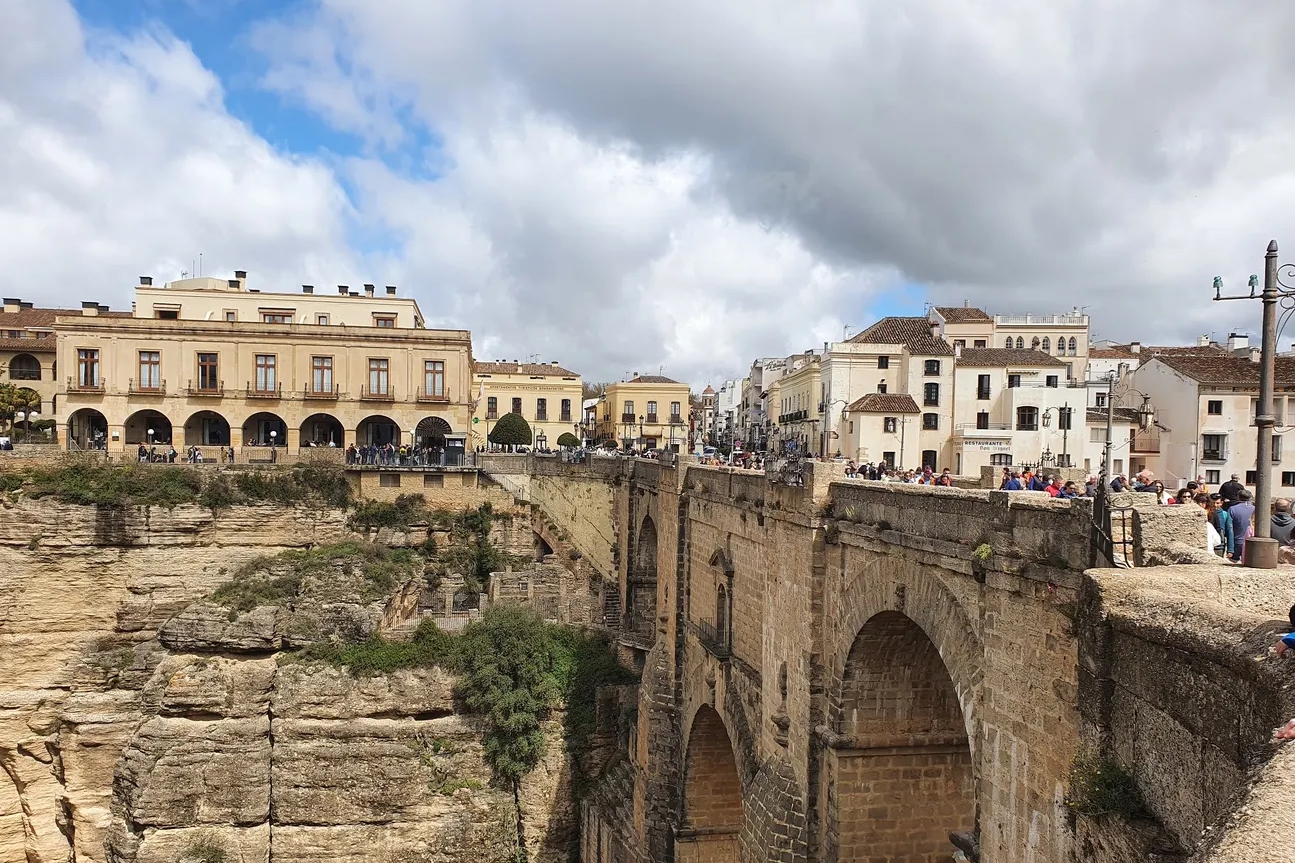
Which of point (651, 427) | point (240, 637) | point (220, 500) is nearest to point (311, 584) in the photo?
point (240, 637)

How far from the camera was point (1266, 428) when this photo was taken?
615cm

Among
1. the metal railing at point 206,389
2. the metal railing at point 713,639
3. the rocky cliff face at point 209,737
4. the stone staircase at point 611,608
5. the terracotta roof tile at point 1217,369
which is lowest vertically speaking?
the rocky cliff face at point 209,737

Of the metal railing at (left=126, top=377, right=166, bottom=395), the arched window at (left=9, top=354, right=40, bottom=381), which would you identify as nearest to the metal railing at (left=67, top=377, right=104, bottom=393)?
the metal railing at (left=126, top=377, right=166, bottom=395)

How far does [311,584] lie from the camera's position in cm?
2509

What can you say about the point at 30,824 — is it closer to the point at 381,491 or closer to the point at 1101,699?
the point at 381,491

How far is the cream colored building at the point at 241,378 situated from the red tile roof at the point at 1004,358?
22.3m

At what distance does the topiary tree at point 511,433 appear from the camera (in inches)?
1853

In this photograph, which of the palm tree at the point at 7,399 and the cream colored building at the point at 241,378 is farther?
the palm tree at the point at 7,399

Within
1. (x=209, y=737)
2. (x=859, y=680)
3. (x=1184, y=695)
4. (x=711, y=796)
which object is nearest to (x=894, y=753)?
(x=859, y=680)

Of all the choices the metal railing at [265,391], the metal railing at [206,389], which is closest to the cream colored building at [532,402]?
the metal railing at [265,391]

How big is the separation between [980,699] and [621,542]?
20.5 meters

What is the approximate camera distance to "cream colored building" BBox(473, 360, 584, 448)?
5328cm

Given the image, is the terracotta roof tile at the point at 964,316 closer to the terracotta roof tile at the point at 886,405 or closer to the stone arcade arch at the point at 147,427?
the terracotta roof tile at the point at 886,405

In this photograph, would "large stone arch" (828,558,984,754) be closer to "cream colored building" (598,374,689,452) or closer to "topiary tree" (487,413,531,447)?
"topiary tree" (487,413,531,447)
